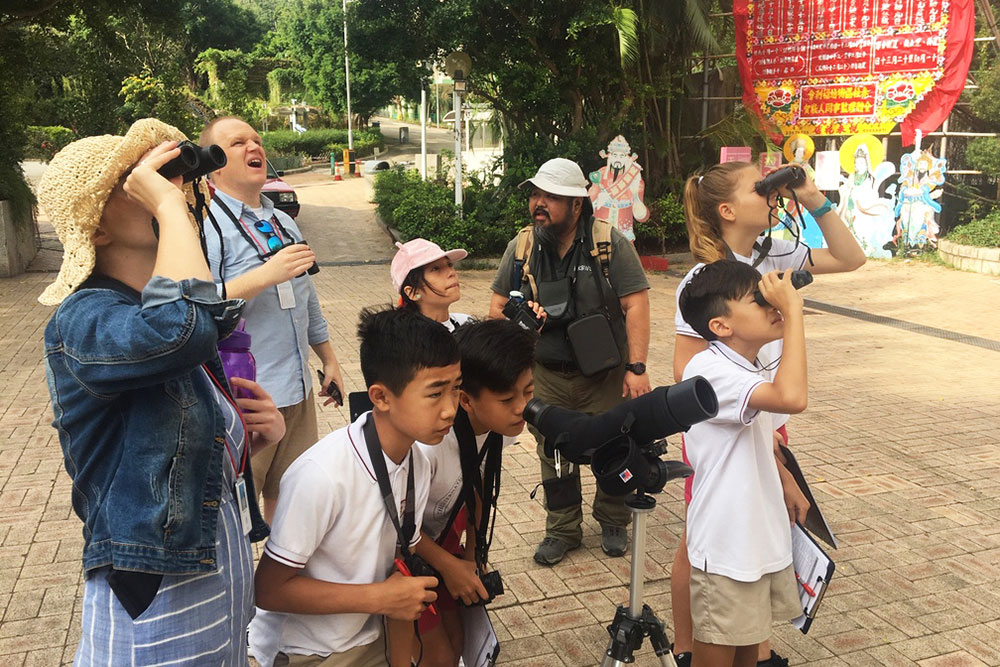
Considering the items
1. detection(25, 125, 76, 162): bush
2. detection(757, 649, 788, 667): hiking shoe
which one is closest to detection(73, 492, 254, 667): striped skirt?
detection(757, 649, 788, 667): hiking shoe

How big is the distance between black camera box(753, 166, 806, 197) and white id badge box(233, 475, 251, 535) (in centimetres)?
203

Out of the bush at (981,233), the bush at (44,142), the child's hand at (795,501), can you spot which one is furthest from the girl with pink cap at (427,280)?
the bush at (44,142)

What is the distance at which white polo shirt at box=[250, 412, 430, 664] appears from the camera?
199 centimetres

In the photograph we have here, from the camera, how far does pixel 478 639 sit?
235 cm

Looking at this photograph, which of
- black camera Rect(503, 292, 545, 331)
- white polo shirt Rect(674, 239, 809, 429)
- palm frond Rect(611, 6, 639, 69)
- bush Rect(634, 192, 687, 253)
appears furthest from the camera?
bush Rect(634, 192, 687, 253)

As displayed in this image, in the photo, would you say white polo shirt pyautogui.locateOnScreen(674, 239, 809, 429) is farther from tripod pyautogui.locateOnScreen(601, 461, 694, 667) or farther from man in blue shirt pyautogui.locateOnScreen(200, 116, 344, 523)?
man in blue shirt pyautogui.locateOnScreen(200, 116, 344, 523)

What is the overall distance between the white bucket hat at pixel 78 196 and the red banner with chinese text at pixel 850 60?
1363 centimetres

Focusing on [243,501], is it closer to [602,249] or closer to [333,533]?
[333,533]

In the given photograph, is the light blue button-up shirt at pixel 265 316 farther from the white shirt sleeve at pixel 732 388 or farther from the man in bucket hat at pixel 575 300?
the white shirt sleeve at pixel 732 388

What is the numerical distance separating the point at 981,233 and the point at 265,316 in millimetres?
12490

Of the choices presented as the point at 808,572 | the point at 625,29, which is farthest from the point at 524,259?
the point at 625,29

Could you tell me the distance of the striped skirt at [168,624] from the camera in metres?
1.63

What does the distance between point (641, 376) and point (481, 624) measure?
6.06 feet

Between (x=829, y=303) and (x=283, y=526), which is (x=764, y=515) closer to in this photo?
(x=283, y=526)
